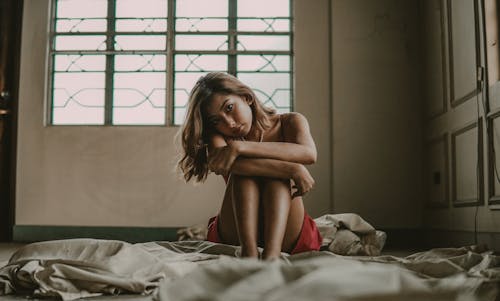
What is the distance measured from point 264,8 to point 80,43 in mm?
1462

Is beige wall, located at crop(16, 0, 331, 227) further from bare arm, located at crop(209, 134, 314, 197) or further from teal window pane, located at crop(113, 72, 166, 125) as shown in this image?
bare arm, located at crop(209, 134, 314, 197)

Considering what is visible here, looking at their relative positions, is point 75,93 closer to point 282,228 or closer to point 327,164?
point 327,164

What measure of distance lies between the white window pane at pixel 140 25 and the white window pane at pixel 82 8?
6.5 inches

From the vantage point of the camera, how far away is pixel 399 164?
4.17 m

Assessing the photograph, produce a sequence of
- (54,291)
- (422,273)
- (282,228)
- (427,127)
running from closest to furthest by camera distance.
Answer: (54,291)
(422,273)
(282,228)
(427,127)

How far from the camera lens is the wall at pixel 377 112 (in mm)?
4156

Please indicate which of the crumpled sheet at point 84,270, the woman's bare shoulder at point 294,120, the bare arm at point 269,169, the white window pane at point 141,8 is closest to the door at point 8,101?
the white window pane at point 141,8

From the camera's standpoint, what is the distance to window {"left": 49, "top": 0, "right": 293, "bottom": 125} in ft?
14.3

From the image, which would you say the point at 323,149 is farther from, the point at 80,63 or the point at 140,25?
the point at 80,63

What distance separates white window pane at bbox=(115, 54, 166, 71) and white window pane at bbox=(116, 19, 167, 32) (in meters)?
0.21

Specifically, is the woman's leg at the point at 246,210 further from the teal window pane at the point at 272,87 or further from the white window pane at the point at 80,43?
the white window pane at the point at 80,43

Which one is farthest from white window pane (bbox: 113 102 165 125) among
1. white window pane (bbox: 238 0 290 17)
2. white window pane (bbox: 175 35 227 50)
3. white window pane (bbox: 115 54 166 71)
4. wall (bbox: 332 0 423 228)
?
wall (bbox: 332 0 423 228)

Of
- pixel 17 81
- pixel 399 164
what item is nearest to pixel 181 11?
pixel 17 81

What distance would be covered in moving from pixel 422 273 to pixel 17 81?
381cm
